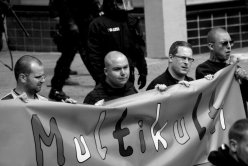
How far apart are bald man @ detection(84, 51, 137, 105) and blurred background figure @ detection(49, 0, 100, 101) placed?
3.85 m

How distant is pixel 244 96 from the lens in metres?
7.80

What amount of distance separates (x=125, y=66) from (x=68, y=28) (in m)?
4.10

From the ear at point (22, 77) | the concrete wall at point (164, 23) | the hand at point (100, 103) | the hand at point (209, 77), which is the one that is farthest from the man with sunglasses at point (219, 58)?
the concrete wall at point (164, 23)

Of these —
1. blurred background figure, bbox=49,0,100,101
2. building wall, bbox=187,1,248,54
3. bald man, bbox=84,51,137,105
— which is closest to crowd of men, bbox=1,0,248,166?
bald man, bbox=84,51,137,105

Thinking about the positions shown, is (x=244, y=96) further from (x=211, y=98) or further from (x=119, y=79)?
(x=119, y=79)

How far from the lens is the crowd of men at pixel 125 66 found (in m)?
5.31

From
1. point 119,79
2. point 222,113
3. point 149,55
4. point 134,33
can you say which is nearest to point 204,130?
point 222,113

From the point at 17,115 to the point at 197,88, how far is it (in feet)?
5.66

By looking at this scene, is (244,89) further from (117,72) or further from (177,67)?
(117,72)

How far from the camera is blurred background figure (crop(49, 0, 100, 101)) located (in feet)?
36.1

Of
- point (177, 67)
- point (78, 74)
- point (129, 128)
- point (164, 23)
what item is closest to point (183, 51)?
point (177, 67)

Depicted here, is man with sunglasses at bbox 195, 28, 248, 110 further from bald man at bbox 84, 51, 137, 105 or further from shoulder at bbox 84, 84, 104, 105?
shoulder at bbox 84, 84, 104, 105

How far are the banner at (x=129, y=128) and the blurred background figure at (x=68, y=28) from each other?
3812 mm

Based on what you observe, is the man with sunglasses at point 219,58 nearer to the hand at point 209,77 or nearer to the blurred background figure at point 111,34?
the hand at point 209,77
